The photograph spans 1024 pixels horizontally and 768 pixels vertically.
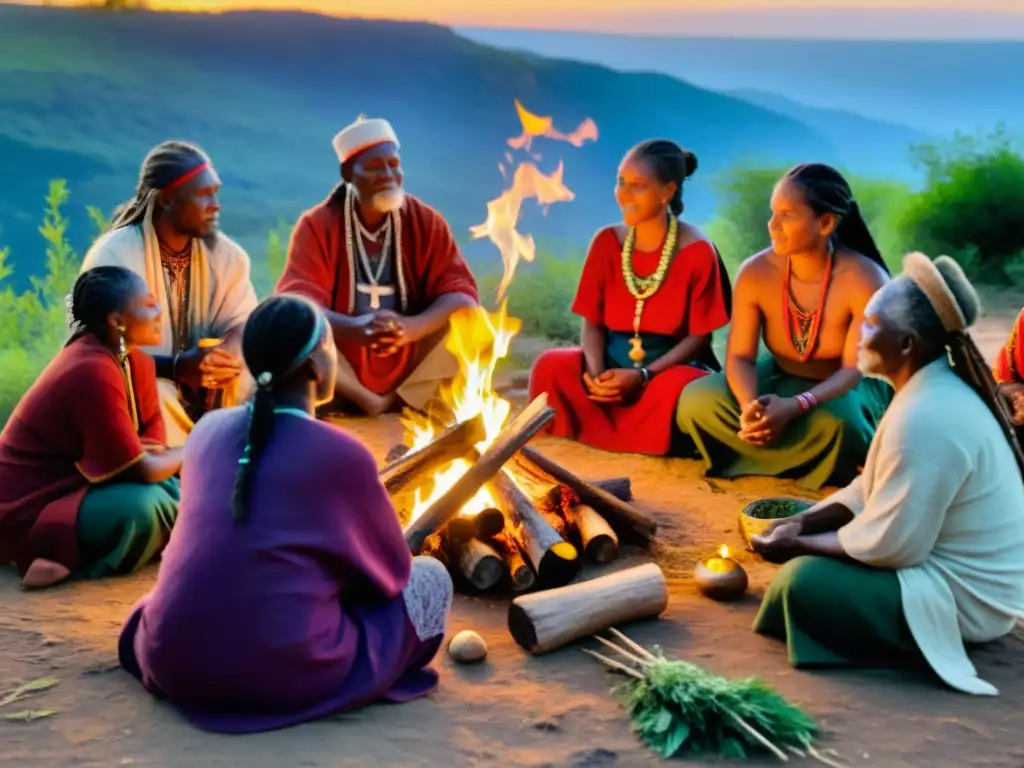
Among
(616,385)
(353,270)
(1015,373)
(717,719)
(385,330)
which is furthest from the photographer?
(353,270)

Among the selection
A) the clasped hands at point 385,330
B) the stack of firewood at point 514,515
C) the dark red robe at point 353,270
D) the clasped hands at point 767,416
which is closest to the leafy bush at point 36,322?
the dark red robe at point 353,270

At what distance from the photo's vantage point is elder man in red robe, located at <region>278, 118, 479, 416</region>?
22.9 feet

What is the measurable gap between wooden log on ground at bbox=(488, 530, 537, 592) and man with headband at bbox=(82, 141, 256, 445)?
192 cm

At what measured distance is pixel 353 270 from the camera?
23.8ft

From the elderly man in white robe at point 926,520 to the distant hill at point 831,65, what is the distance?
38.0ft

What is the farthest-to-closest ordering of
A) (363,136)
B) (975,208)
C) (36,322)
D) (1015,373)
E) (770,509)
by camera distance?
(975,208) < (36,322) < (363,136) < (1015,373) < (770,509)

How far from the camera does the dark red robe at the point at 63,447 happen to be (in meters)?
4.80

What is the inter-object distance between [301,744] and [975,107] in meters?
14.5

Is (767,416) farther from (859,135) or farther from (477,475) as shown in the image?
(859,135)

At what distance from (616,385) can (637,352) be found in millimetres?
267

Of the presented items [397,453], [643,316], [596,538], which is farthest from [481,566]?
[643,316]

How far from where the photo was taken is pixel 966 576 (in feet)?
13.1

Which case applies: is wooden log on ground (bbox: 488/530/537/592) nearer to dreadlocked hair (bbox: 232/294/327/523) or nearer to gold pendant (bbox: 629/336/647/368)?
dreadlocked hair (bbox: 232/294/327/523)

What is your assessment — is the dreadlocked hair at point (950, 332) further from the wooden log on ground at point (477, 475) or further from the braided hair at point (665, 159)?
the braided hair at point (665, 159)
